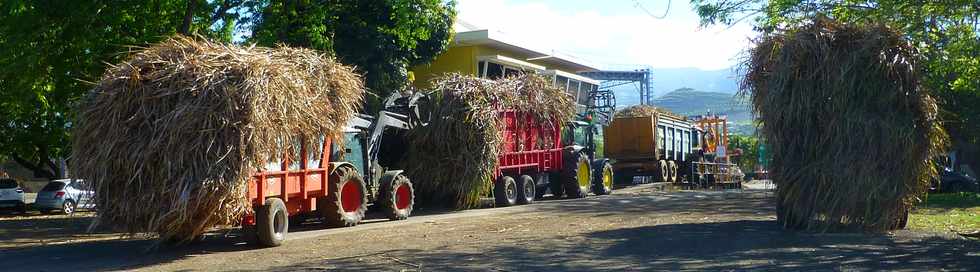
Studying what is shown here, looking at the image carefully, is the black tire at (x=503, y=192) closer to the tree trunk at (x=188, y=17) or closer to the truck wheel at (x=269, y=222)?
the tree trunk at (x=188, y=17)

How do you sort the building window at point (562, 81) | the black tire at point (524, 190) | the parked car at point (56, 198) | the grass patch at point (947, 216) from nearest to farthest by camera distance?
the grass patch at point (947, 216) → the black tire at point (524, 190) → the parked car at point (56, 198) → the building window at point (562, 81)

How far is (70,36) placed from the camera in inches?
722

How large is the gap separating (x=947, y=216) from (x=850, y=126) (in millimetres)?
5582

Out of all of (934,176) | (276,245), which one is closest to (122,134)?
(276,245)

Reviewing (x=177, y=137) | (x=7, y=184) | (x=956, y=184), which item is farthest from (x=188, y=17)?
(x=956, y=184)

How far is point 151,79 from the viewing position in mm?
12117

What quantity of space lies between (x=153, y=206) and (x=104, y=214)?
728 millimetres

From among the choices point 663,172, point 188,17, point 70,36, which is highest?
point 188,17

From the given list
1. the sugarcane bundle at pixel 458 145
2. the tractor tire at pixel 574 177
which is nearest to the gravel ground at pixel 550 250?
the sugarcane bundle at pixel 458 145

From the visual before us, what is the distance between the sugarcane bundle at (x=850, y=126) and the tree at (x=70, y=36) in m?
10.9

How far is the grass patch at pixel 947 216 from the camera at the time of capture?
1464 cm

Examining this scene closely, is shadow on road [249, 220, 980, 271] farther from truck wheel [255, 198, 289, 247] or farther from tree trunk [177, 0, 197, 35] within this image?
tree trunk [177, 0, 197, 35]

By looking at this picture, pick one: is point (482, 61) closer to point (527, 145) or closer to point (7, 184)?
point (527, 145)

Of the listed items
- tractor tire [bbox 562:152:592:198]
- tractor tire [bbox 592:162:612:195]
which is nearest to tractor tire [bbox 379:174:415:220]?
tractor tire [bbox 562:152:592:198]
